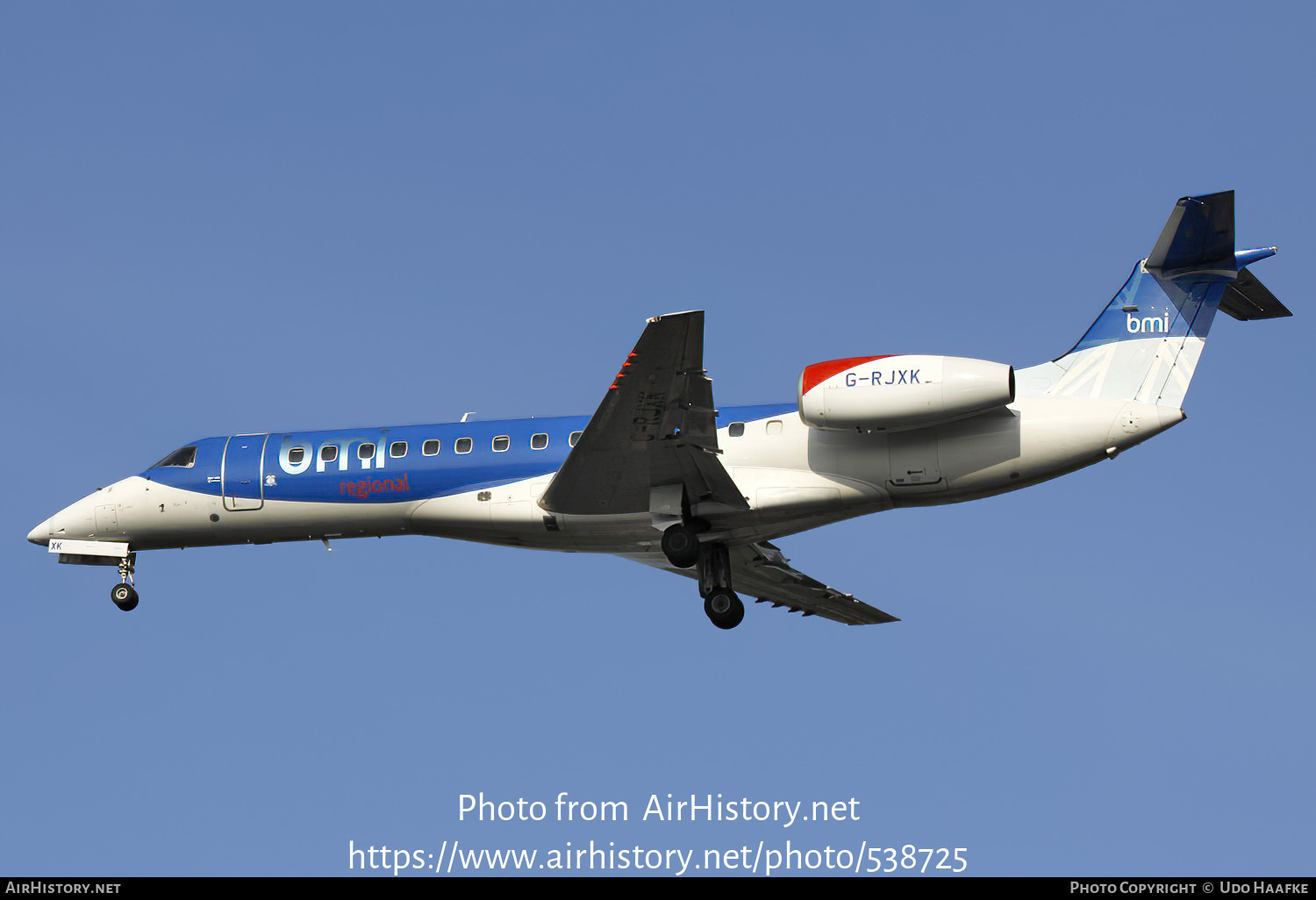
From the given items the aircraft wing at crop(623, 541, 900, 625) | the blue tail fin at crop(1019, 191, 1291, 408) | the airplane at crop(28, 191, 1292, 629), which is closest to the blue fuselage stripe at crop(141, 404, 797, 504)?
the airplane at crop(28, 191, 1292, 629)

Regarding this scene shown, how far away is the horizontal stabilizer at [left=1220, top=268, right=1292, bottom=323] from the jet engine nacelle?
3872 mm

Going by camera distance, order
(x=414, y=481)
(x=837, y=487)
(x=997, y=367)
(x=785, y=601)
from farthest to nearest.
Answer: (x=785, y=601)
(x=414, y=481)
(x=837, y=487)
(x=997, y=367)

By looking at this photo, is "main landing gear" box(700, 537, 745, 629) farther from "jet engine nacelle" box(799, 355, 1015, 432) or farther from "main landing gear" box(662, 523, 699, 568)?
"jet engine nacelle" box(799, 355, 1015, 432)

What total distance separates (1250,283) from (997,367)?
4.48m

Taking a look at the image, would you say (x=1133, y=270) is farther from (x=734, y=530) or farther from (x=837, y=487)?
(x=734, y=530)

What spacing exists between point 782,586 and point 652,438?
283 inches

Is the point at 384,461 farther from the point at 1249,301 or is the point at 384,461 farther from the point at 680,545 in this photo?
the point at 1249,301

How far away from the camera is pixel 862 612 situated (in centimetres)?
3009

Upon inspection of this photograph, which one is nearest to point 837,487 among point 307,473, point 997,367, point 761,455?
point 761,455

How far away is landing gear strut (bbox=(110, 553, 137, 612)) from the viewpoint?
90.7ft

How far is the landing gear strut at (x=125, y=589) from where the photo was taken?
2764 centimetres

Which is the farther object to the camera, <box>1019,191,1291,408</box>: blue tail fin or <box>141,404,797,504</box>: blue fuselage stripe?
<box>141,404,797,504</box>: blue fuselage stripe

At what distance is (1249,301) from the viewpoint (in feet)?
77.2

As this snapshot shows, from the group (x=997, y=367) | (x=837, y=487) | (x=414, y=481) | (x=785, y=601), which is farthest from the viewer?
(x=785, y=601)
